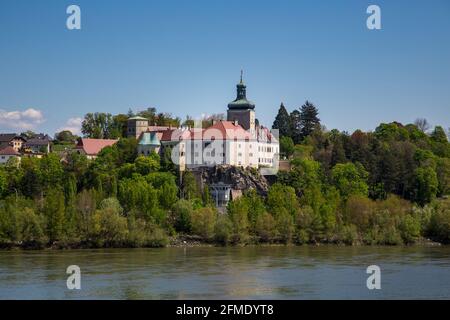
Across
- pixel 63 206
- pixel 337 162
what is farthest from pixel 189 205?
pixel 337 162

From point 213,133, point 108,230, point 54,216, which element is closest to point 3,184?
point 54,216

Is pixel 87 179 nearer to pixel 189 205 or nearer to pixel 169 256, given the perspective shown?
pixel 189 205

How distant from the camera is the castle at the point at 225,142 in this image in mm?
77875

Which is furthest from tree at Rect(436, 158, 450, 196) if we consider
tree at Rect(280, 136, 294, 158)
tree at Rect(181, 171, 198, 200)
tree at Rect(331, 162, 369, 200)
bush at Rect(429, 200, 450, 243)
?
tree at Rect(181, 171, 198, 200)

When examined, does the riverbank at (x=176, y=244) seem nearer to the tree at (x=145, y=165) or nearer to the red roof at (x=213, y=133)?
the tree at (x=145, y=165)

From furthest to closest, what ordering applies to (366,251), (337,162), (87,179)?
(337,162) < (87,179) < (366,251)

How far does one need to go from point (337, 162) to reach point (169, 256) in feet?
131

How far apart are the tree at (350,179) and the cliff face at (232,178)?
269 inches

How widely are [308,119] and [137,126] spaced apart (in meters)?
22.8

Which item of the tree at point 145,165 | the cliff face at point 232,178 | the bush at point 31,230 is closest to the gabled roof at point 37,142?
the tree at point 145,165

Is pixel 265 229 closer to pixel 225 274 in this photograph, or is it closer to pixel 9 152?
pixel 225 274

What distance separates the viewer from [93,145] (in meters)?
88.1

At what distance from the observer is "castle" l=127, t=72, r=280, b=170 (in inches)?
3066

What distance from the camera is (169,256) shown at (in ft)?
163
